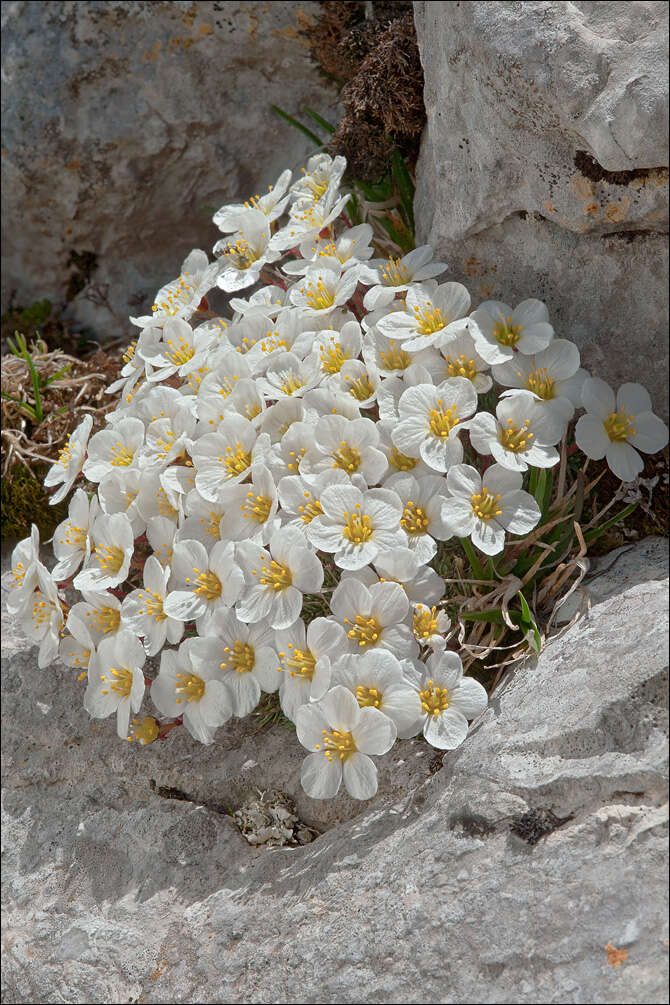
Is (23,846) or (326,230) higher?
(326,230)

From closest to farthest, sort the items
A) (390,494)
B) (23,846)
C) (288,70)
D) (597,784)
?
1. (597,784)
2. (390,494)
3. (23,846)
4. (288,70)

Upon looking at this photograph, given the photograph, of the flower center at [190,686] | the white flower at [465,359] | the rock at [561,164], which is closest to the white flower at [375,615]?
the flower center at [190,686]

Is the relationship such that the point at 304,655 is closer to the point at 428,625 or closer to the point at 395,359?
the point at 428,625

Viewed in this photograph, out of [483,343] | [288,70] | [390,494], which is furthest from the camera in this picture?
[288,70]

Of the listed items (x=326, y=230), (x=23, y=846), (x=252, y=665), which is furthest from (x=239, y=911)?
(x=326, y=230)

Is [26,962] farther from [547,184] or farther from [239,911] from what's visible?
[547,184]

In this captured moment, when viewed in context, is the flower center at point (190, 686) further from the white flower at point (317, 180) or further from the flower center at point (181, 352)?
the white flower at point (317, 180)

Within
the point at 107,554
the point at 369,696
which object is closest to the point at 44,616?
the point at 107,554
